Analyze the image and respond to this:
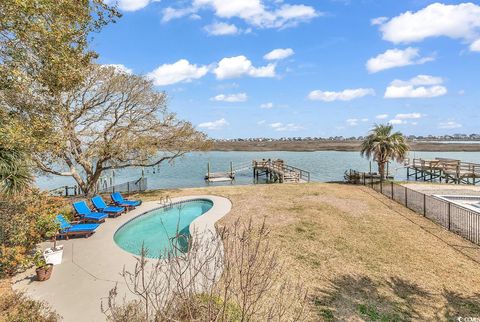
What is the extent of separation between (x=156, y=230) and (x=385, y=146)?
64.0 feet

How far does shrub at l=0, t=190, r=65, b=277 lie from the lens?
298 inches

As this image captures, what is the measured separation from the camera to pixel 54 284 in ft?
23.9

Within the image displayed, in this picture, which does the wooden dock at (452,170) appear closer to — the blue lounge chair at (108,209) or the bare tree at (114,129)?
the bare tree at (114,129)

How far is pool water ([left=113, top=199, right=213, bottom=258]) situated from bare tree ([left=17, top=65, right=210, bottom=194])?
181 inches

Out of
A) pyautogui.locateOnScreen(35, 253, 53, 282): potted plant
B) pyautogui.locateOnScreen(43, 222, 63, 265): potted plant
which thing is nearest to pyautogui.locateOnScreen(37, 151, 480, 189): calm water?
pyautogui.locateOnScreen(43, 222, 63, 265): potted plant

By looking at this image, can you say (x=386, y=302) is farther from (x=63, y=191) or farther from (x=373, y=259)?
(x=63, y=191)

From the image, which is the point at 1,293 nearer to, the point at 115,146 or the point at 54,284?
the point at 54,284

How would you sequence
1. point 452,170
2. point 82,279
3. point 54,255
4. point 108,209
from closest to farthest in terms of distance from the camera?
point 82,279, point 54,255, point 108,209, point 452,170

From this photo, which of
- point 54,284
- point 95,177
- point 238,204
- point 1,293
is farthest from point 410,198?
point 95,177

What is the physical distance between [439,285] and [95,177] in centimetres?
1905

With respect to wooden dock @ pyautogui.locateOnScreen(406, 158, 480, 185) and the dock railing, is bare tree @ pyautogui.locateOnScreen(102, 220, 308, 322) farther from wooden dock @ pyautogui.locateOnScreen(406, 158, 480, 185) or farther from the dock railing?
wooden dock @ pyautogui.locateOnScreen(406, 158, 480, 185)

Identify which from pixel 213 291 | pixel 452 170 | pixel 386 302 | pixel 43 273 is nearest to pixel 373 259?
pixel 386 302

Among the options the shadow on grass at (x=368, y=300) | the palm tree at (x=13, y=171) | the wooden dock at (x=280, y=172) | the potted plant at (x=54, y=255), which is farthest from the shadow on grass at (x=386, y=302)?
the wooden dock at (x=280, y=172)

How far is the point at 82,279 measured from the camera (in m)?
7.55
